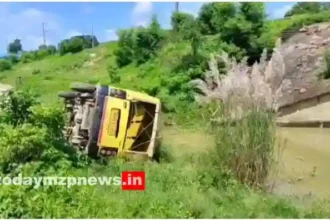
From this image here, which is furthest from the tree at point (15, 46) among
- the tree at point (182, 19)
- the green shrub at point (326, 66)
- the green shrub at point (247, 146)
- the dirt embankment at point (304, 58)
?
the green shrub at point (326, 66)

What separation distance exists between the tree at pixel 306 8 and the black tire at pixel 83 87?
1525 millimetres

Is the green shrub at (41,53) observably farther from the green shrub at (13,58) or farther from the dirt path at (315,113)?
the dirt path at (315,113)

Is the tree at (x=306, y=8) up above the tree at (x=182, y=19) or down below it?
above

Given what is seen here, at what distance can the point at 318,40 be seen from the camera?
5930 mm

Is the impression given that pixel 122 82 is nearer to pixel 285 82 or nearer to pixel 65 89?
pixel 65 89

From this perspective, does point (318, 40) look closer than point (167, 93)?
No

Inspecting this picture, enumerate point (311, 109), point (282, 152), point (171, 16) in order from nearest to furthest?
point (171, 16) < point (282, 152) < point (311, 109)

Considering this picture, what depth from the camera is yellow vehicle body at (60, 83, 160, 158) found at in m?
4.66

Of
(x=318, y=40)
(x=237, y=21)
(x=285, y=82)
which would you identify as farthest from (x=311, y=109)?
(x=285, y=82)

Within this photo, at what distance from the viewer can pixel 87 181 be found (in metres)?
4.12

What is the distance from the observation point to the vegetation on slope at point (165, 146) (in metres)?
4.05

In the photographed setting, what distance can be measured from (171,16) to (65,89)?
0.95 m

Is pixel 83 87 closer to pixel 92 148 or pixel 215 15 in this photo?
pixel 92 148

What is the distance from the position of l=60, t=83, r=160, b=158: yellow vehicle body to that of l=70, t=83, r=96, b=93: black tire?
5 cm
